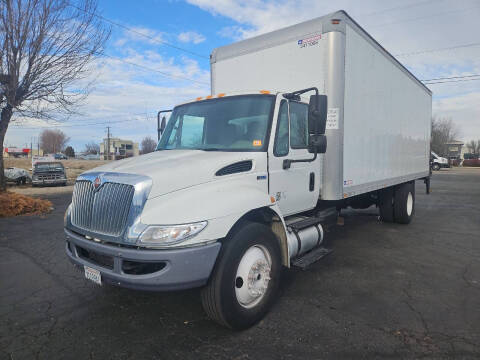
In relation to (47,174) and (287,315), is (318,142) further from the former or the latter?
(47,174)

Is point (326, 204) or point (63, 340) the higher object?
point (326, 204)

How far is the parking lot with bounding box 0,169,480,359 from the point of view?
9.59 ft

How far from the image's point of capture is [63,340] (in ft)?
10.0

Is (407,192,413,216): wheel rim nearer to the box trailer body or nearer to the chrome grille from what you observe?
the box trailer body

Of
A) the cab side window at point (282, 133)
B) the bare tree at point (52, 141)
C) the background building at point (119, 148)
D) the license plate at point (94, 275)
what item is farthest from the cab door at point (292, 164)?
the bare tree at point (52, 141)

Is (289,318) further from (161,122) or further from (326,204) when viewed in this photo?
(161,122)

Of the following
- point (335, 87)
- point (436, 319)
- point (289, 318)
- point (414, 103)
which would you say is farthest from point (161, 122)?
point (414, 103)

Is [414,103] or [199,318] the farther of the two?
[414,103]

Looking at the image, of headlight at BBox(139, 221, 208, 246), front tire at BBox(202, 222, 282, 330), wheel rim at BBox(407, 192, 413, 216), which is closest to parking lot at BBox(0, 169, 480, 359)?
front tire at BBox(202, 222, 282, 330)

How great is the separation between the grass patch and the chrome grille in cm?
837

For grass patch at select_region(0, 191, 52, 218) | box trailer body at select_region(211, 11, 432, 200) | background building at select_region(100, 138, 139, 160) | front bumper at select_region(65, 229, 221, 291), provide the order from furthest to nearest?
background building at select_region(100, 138, 139, 160)
grass patch at select_region(0, 191, 52, 218)
box trailer body at select_region(211, 11, 432, 200)
front bumper at select_region(65, 229, 221, 291)

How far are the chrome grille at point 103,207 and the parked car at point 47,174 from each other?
19.1m

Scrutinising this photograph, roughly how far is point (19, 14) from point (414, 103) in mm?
12472

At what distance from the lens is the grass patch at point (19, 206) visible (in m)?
9.82
